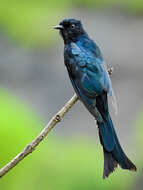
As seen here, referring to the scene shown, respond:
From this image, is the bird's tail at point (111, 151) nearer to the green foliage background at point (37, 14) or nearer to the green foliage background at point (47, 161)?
the green foliage background at point (47, 161)

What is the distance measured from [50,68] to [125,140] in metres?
1.67

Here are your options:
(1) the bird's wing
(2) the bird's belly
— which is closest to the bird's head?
(1) the bird's wing

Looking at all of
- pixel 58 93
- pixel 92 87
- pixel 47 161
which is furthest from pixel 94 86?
pixel 58 93

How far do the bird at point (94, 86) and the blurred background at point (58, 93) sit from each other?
279 centimetres

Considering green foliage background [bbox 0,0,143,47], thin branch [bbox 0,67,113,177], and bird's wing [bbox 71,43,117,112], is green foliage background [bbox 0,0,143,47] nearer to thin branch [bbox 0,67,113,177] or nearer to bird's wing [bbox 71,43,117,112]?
bird's wing [bbox 71,43,117,112]

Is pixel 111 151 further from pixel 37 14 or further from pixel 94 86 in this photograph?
pixel 37 14

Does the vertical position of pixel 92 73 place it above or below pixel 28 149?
above

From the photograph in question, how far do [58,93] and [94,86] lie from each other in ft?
17.1

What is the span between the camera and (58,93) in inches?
368

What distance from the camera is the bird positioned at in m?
3.91

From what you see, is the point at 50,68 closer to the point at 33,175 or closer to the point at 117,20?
the point at 117,20

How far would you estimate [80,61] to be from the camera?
14.2 feet

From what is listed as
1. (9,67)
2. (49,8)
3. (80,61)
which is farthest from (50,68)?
(80,61)

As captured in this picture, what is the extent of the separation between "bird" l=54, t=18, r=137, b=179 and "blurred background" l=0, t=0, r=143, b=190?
2788 millimetres
